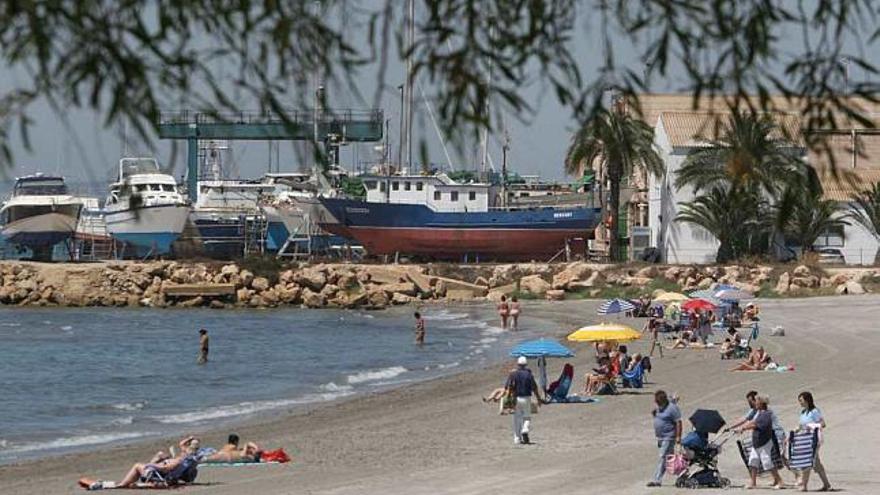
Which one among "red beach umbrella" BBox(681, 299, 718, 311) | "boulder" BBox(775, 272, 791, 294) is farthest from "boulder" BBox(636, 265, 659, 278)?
"red beach umbrella" BBox(681, 299, 718, 311)

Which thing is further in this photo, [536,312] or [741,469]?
[536,312]

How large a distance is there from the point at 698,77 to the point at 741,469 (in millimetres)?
13641

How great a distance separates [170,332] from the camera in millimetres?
54312

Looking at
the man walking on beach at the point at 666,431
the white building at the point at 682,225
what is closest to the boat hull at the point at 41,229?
the white building at the point at 682,225

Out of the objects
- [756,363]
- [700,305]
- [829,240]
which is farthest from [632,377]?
[829,240]

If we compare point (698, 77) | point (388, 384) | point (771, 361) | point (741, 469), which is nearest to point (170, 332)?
point (388, 384)

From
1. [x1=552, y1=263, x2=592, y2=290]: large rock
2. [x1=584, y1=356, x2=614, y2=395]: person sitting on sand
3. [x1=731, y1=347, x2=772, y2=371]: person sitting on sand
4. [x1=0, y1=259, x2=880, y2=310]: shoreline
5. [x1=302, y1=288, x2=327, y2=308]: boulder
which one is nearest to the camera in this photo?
[x1=584, y1=356, x2=614, y2=395]: person sitting on sand

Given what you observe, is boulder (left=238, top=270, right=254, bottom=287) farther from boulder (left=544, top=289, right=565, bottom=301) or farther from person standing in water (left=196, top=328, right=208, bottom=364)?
person standing in water (left=196, top=328, right=208, bottom=364)

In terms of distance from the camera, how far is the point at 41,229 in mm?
81500

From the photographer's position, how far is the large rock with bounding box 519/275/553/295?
62781 mm

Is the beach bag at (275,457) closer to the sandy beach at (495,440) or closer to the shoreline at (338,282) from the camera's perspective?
the sandy beach at (495,440)

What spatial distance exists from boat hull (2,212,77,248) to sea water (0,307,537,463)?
48.6 feet

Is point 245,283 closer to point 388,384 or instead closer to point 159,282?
point 159,282

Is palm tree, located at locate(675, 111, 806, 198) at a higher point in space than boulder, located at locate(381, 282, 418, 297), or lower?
higher
